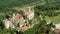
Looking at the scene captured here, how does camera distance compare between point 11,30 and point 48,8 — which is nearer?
point 11,30

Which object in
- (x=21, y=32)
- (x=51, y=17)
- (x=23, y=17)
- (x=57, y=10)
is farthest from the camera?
(x=57, y=10)

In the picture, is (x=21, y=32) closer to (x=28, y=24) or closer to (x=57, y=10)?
(x=28, y=24)

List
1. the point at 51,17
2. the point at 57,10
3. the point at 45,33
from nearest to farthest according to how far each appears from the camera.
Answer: the point at 45,33 → the point at 51,17 → the point at 57,10

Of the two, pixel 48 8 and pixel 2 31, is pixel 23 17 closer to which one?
pixel 2 31

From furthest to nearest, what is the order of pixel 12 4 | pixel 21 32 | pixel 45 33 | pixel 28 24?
pixel 12 4 → pixel 28 24 → pixel 21 32 → pixel 45 33

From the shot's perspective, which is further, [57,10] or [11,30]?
[57,10]

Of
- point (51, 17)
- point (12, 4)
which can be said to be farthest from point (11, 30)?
point (12, 4)

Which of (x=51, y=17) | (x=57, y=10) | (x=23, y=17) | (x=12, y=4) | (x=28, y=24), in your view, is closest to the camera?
(x=28, y=24)

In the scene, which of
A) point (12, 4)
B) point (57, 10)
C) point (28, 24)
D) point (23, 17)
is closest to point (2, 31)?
point (28, 24)

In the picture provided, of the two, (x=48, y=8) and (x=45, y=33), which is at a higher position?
(x=45, y=33)
